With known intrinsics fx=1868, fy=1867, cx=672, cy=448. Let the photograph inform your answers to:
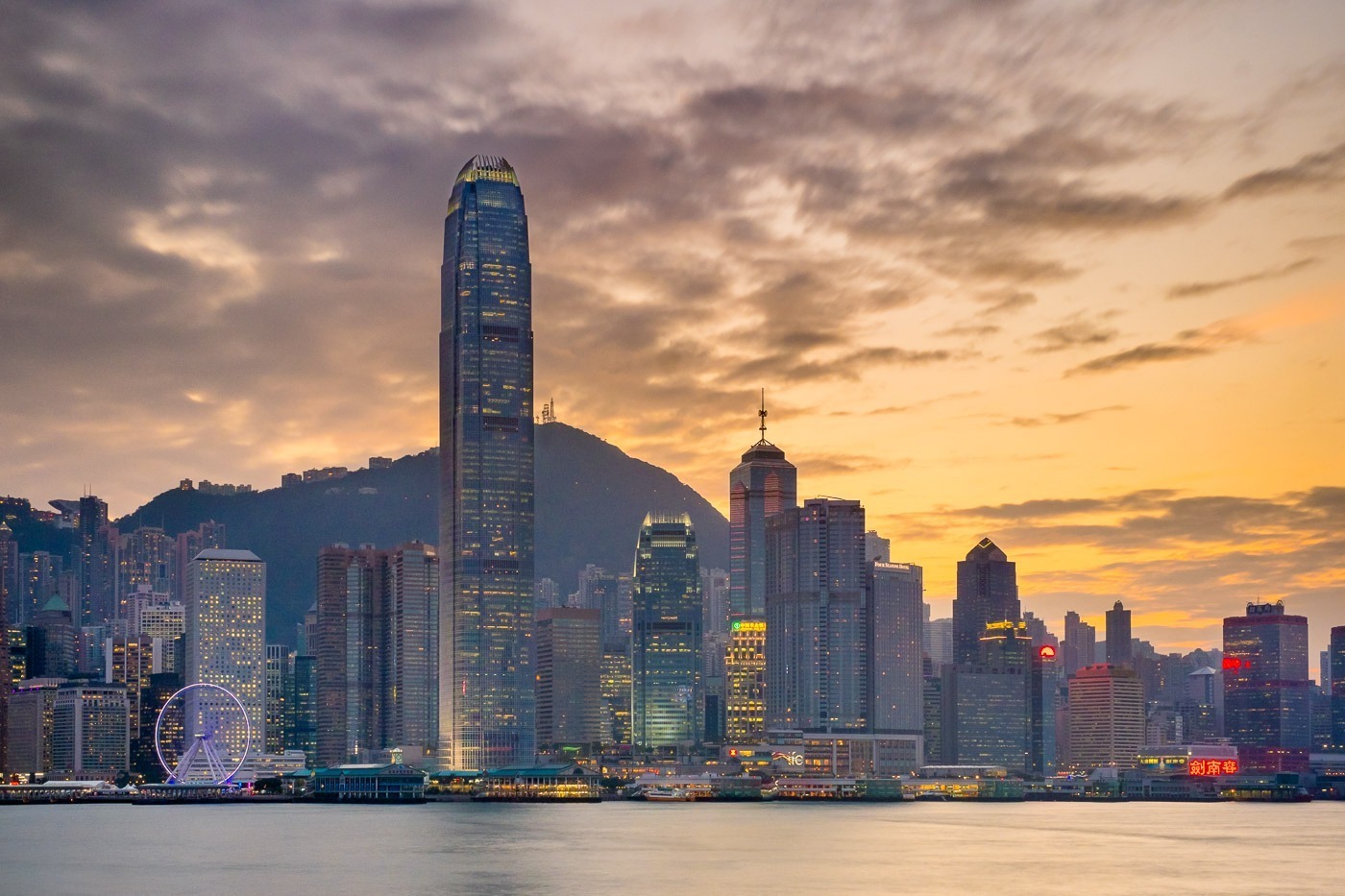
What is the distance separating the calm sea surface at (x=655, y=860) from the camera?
11881 centimetres

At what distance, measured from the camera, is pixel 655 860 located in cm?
13825

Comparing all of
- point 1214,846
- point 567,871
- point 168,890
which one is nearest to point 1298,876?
point 1214,846

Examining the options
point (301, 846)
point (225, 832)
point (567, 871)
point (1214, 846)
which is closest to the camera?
point (567, 871)

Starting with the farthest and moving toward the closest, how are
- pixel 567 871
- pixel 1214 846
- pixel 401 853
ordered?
pixel 1214 846, pixel 401 853, pixel 567 871

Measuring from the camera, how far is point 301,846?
15325cm

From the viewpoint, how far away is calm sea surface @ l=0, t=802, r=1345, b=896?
390ft

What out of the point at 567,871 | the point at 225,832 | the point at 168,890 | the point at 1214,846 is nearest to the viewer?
the point at 168,890

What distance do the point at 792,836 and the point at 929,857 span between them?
27859 mm

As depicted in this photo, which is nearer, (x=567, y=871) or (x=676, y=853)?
(x=567, y=871)

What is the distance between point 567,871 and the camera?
12669 cm

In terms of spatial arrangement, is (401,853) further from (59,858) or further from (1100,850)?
(1100,850)

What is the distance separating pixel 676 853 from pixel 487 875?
2607cm

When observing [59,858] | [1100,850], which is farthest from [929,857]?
[59,858]

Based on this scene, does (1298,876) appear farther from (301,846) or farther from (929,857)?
(301,846)
